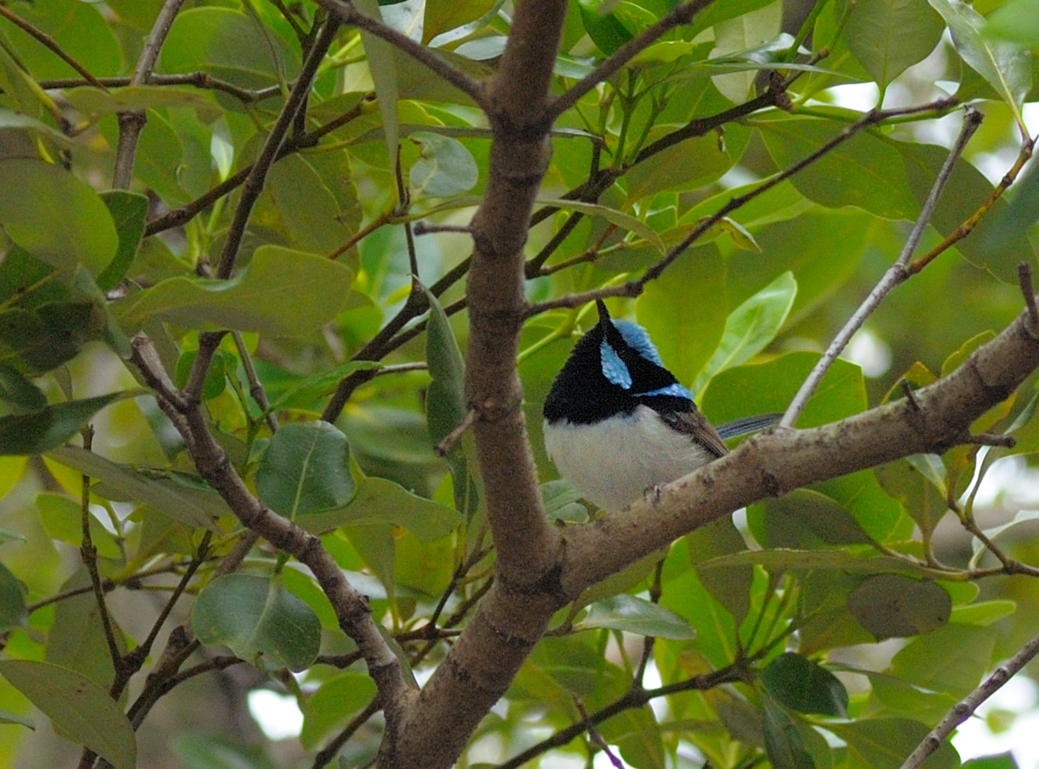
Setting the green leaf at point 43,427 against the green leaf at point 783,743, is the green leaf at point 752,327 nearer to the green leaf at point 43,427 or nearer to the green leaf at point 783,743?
the green leaf at point 783,743

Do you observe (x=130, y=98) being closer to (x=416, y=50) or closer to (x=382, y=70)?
(x=382, y=70)

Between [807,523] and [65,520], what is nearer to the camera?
[807,523]

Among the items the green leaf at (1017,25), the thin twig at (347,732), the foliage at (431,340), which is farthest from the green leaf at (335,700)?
the green leaf at (1017,25)

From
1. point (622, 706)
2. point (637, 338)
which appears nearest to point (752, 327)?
point (637, 338)

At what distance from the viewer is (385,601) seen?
77.6 inches

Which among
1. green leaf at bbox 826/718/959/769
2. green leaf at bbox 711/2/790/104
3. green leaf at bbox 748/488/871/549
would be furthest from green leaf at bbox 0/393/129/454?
green leaf at bbox 826/718/959/769

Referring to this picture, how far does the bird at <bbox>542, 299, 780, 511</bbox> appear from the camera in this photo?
7.64 ft

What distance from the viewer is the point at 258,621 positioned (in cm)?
136

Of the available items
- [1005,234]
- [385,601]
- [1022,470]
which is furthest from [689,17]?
[1022,470]

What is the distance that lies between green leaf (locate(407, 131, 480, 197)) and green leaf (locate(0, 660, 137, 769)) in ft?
2.58

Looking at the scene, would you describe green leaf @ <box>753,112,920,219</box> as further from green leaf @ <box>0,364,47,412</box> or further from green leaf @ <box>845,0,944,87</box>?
green leaf @ <box>0,364,47,412</box>

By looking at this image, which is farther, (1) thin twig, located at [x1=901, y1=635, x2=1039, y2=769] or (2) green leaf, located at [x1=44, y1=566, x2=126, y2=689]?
(2) green leaf, located at [x1=44, y1=566, x2=126, y2=689]

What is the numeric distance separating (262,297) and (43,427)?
0.30 m

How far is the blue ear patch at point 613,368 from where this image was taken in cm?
248
